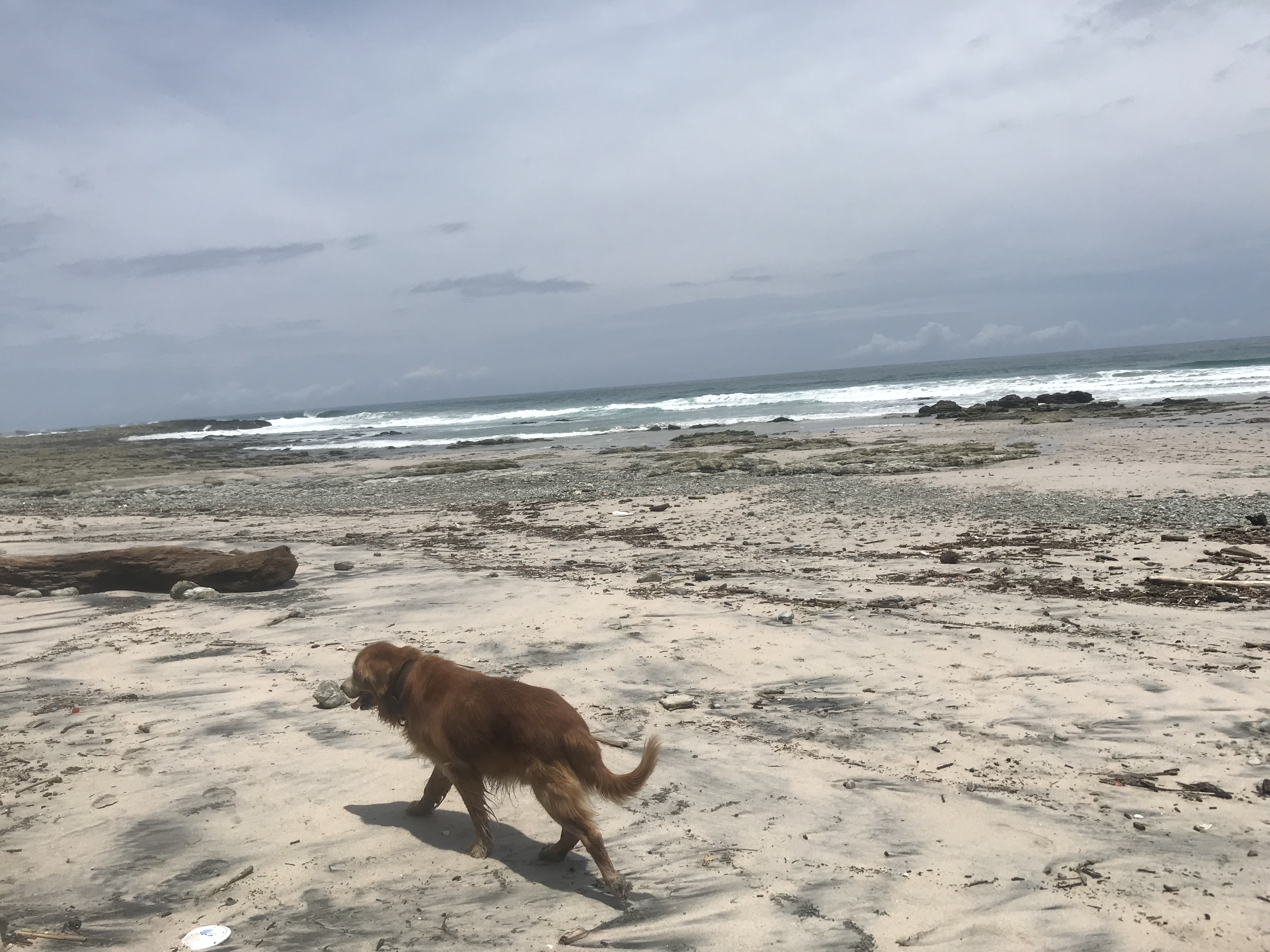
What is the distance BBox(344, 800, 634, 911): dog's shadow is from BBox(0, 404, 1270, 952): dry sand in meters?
0.01

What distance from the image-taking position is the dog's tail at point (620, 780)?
3.31 metres

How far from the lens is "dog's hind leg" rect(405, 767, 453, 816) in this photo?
387 cm

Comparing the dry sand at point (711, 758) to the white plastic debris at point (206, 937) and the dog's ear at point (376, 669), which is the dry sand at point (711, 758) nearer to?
the white plastic debris at point (206, 937)

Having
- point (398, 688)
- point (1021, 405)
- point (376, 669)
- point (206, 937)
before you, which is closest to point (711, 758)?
point (398, 688)

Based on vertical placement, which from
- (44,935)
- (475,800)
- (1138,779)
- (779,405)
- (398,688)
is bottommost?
(1138,779)

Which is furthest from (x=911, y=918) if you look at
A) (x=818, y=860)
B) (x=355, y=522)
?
(x=355, y=522)

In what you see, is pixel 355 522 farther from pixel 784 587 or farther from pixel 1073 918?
pixel 1073 918

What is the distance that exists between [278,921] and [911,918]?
92.5 inches

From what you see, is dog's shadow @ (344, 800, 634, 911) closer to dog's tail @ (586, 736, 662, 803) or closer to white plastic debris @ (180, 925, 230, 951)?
dog's tail @ (586, 736, 662, 803)

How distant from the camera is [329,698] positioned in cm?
518

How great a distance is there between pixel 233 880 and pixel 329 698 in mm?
1821

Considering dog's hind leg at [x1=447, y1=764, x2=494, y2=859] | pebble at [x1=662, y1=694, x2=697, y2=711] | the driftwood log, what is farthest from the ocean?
dog's hind leg at [x1=447, y1=764, x2=494, y2=859]

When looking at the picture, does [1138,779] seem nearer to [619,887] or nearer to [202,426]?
[619,887]

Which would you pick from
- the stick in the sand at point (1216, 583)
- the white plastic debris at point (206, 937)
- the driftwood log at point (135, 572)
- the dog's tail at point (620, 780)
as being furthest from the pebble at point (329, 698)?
the stick in the sand at point (1216, 583)
